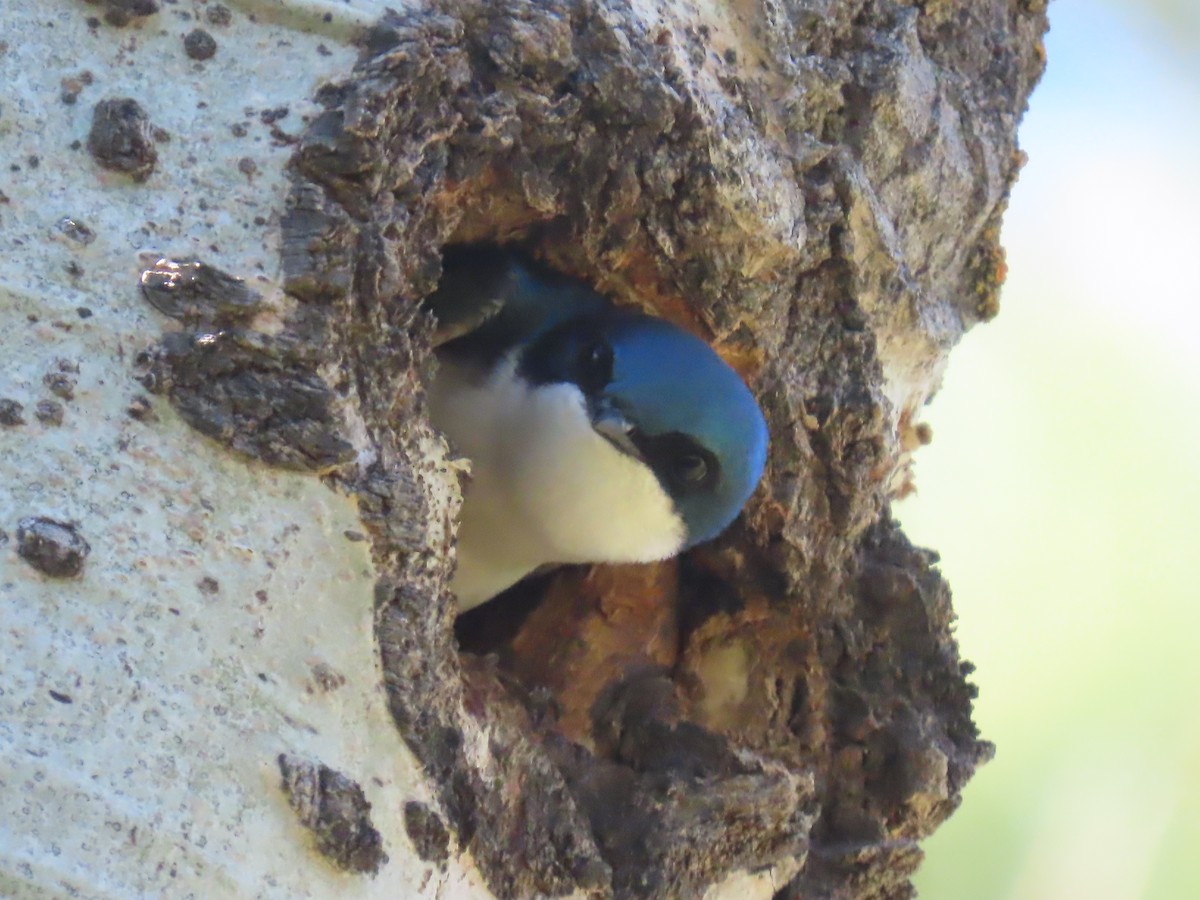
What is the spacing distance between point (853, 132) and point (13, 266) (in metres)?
1.14

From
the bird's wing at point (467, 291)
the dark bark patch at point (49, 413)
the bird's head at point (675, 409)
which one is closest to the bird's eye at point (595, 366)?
the bird's head at point (675, 409)

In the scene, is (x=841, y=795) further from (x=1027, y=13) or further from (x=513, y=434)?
(x=1027, y=13)

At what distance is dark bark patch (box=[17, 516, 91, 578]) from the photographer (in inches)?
37.8

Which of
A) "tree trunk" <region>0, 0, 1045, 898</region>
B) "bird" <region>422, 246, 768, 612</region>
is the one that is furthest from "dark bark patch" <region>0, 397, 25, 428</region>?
"bird" <region>422, 246, 768, 612</region>

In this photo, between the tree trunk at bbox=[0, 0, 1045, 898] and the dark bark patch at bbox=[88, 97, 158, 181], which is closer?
the tree trunk at bbox=[0, 0, 1045, 898]

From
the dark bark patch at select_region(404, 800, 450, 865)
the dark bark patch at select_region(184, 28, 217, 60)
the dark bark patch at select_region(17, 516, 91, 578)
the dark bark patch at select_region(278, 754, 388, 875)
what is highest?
the dark bark patch at select_region(184, 28, 217, 60)

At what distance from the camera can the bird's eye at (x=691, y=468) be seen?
1.79m

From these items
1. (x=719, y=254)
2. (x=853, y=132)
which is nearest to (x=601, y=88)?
(x=719, y=254)

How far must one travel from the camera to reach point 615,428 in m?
1.80

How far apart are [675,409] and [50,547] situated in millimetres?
944

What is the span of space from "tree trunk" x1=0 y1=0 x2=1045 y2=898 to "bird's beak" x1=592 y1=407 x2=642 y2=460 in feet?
0.53

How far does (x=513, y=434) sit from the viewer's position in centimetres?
186

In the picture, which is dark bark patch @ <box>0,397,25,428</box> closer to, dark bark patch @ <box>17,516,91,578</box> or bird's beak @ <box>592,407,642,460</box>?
dark bark patch @ <box>17,516,91,578</box>

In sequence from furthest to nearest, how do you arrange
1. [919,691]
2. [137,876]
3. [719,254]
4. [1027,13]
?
[1027,13] → [919,691] → [719,254] → [137,876]
